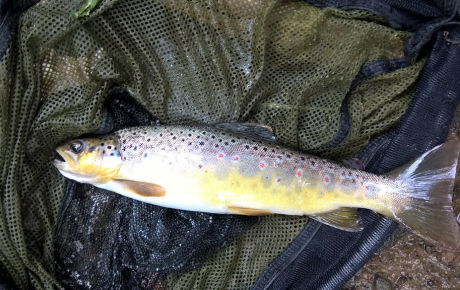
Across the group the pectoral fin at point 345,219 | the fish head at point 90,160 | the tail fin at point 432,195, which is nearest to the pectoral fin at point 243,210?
the pectoral fin at point 345,219

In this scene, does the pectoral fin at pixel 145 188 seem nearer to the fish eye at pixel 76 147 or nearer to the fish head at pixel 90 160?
the fish head at pixel 90 160

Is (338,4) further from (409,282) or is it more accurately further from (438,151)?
(409,282)

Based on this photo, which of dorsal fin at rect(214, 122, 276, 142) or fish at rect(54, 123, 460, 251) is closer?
fish at rect(54, 123, 460, 251)

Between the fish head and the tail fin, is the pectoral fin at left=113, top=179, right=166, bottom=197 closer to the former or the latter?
the fish head

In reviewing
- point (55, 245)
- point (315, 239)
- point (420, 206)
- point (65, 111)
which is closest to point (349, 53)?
point (420, 206)

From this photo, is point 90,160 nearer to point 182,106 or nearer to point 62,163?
point 62,163

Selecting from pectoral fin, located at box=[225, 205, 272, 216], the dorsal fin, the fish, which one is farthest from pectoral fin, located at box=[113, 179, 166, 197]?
the dorsal fin
